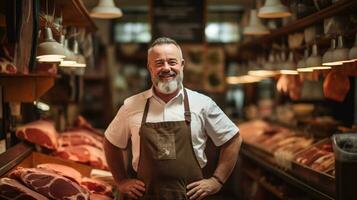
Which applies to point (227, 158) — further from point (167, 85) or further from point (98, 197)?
point (98, 197)

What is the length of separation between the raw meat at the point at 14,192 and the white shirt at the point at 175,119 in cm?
86

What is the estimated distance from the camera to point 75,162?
525 cm

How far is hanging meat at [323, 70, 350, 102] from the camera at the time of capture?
17.0ft

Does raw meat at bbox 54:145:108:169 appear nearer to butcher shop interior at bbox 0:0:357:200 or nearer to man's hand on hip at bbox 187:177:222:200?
butcher shop interior at bbox 0:0:357:200

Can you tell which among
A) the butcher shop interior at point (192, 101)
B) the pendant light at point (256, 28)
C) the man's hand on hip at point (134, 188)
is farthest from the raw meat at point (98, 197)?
the pendant light at point (256, 28)

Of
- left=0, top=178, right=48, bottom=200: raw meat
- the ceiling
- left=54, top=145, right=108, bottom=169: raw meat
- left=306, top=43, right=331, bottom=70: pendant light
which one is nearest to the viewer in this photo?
left=0, top=178, right=48, bottom=200: raw meat

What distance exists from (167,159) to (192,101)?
0.53 m

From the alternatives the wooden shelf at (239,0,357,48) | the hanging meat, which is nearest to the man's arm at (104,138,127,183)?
the wooden shelf at (239,0,357,48)

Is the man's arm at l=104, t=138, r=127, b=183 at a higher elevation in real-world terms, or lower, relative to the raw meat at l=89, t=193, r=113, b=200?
higher

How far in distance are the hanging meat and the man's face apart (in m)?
1.85

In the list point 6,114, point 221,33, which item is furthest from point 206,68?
point 6,114

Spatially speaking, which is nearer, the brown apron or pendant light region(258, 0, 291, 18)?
the brown apron

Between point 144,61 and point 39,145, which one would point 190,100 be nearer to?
point 39,145

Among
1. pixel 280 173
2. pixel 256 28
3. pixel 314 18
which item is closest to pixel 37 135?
pixel 280 173
